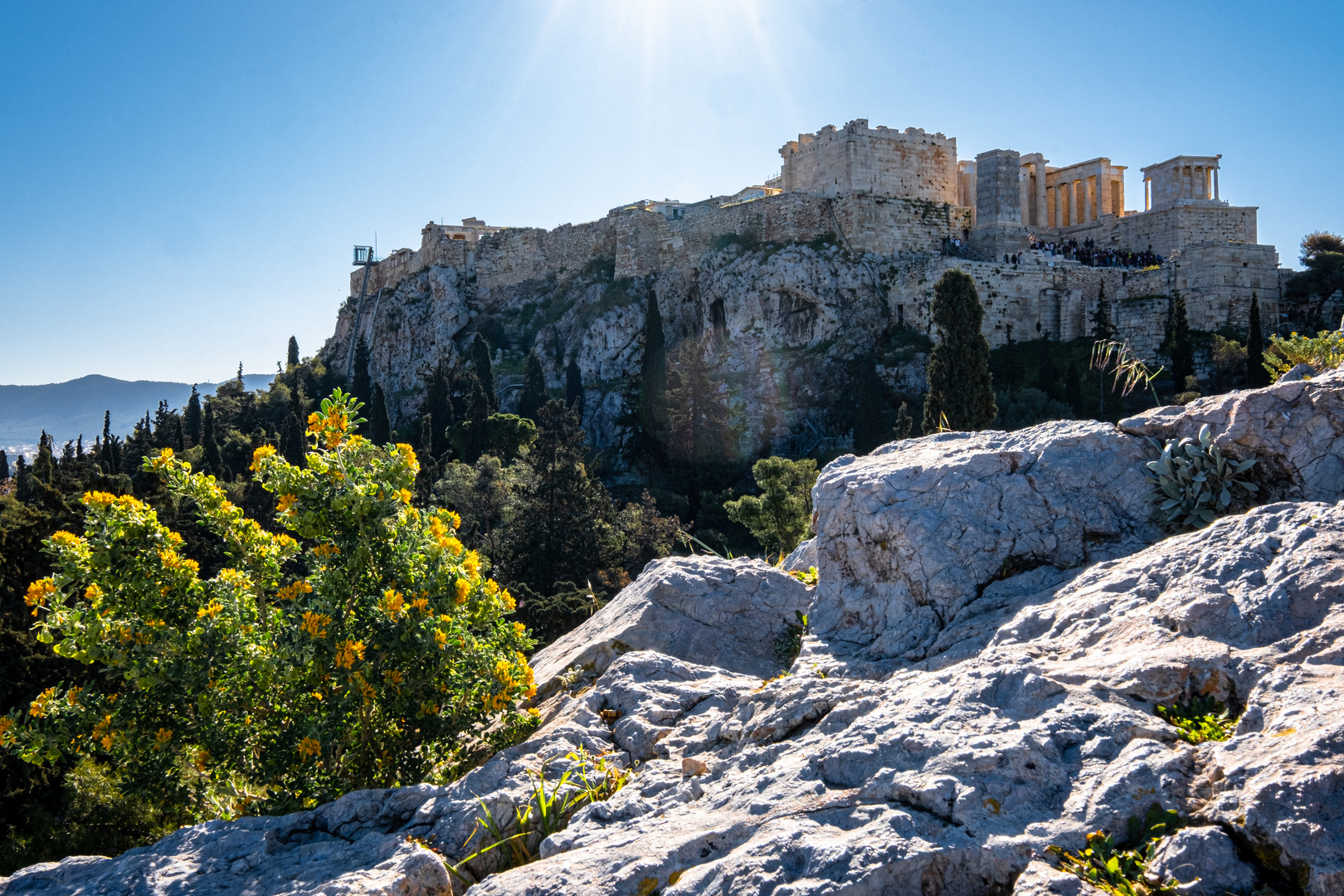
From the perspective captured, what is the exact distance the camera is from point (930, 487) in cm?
558

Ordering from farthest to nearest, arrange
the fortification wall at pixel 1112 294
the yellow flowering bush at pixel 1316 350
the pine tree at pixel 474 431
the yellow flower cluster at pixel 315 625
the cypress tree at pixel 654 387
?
the cypress tree at pixel 654 387
the pine tree at pixel 474 431
the fortification wall at pixel 1112 294
the yellow flowering bush at pixel 1316 350
the yellow flower cluster at pixel 315 625

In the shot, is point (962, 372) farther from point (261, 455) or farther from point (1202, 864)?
point (1202, 864)

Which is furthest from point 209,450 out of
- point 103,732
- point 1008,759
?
point 1008,759

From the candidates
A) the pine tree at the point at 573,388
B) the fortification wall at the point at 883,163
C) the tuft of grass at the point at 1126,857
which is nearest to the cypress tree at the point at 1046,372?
the fortification wall at the point at 883,163

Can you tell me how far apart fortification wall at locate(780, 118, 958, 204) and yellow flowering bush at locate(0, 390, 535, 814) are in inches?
1498

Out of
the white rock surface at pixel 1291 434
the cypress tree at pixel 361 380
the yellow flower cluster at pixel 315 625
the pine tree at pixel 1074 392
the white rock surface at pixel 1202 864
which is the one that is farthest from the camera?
the cypress tree at pixel 361 380

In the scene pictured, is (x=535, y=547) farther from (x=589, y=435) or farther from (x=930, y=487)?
(x=589, y=435)

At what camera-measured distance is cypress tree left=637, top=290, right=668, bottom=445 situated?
3722 centimetres

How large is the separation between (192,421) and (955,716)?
49.3 metres

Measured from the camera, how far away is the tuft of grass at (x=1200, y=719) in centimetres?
324

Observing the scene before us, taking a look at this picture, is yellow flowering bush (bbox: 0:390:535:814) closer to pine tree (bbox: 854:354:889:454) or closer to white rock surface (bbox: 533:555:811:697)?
white rock surface (bbox: 533:555:811:697)

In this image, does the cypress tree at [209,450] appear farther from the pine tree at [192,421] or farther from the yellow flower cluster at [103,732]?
the yellow flower cluster at [103,732]

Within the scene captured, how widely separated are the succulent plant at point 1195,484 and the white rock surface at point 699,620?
2256 millimetres

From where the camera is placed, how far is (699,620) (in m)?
6.24
